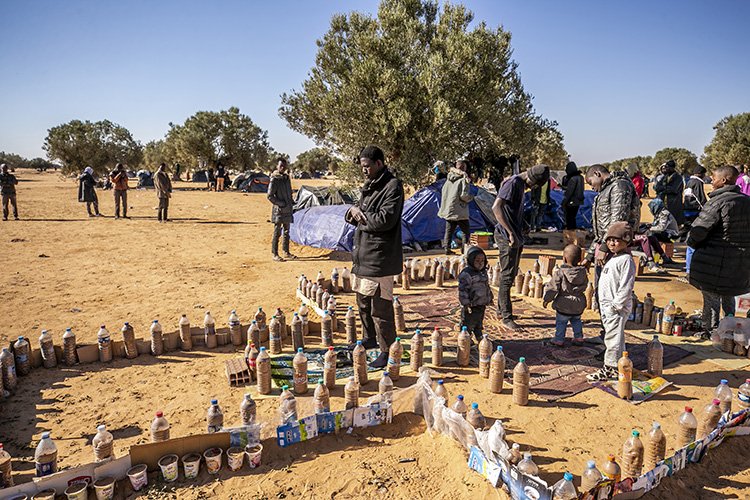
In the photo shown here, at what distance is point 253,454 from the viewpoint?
3.65m

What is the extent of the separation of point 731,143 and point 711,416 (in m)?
48.2

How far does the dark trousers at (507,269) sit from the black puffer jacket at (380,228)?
6.59ft

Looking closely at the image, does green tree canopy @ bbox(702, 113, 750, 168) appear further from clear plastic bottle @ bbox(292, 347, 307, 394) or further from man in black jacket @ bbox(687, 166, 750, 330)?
clear plastic bottle @ bbox(292, 347, 307, 394)

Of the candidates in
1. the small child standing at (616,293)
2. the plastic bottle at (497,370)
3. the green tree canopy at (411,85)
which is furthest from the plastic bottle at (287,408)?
the green tree canopy at (411,85)

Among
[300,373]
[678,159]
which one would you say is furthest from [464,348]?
[678,159]

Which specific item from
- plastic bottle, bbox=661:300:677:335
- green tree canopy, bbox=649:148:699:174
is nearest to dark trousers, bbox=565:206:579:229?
plastic bottle, bbox=661:300:677:335

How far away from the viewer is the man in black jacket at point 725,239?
18.3 ft

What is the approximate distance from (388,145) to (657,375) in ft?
32.4

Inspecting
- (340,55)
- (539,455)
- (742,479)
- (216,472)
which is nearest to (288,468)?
(216,472)

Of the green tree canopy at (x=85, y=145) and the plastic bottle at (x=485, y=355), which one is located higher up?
the green tree canopy at (x=85, y=145)

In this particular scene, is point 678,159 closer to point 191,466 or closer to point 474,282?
point 474,282

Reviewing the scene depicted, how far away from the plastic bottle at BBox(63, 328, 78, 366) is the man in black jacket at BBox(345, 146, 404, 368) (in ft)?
11.3

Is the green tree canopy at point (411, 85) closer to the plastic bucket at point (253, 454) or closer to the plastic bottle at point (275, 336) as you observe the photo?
the plastic bottle at point (275, 336)

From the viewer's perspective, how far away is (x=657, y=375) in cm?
513
